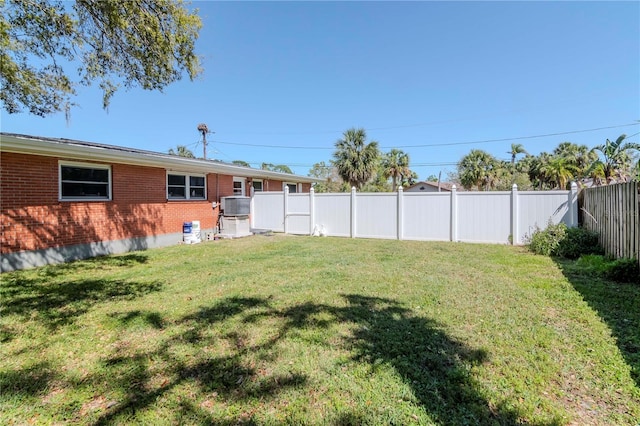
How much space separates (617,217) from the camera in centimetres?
573

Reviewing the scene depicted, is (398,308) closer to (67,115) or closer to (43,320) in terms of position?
(43,320)

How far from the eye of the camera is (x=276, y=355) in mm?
2875

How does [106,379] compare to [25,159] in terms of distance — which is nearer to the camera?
[106,379]

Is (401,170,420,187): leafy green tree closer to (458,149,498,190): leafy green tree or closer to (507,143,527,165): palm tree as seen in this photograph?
(458,149,498,190): leafy green tree

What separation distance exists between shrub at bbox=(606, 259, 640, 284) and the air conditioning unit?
1075 centimetres

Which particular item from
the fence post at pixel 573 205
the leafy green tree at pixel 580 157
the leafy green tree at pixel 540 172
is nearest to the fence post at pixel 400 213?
the fence post at pixel 573 205

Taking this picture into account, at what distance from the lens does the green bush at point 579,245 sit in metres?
7.23

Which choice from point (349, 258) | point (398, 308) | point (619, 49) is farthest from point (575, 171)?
point (398, 308)

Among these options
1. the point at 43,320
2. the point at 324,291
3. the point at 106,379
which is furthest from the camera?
the point at 324,291

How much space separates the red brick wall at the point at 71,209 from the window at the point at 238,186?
291cm

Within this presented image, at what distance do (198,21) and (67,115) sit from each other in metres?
3.63

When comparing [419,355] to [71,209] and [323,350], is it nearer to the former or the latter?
[323,350]

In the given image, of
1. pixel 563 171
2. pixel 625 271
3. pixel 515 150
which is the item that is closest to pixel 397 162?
pixel 563 171

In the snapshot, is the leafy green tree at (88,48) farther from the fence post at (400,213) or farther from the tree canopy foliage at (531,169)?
the tree canopy foliage at (531,169)
